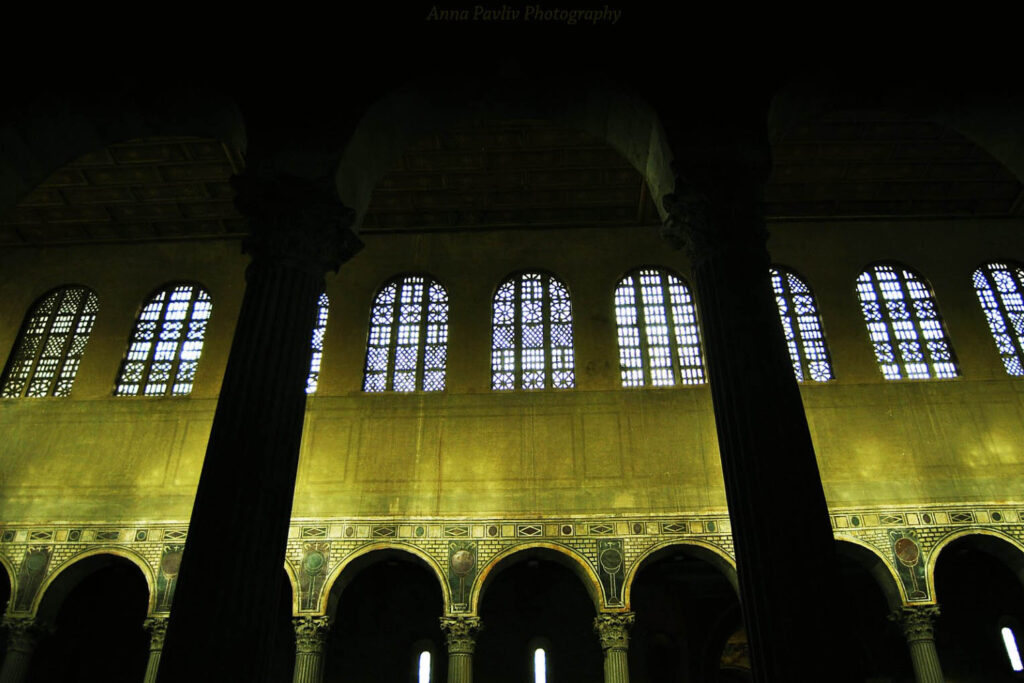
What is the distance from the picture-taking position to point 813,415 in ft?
40.1

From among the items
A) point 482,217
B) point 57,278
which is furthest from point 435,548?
point 57,278

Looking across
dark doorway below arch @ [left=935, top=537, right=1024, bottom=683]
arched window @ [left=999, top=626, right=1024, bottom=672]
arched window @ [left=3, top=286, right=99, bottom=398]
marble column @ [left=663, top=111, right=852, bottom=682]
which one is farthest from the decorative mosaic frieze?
marble column @ [left=663, top=111, right=852, bottom=682]

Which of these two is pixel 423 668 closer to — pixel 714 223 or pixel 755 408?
pixel 755 408

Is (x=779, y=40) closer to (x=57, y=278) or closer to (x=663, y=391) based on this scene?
(x=663, y=391)

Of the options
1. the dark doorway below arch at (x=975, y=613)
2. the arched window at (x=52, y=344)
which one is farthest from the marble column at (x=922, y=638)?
the arched window at (x=52, y=344)

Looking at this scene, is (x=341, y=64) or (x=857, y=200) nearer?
(x=341, y=64)

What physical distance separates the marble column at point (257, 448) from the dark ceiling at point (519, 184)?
6.26m

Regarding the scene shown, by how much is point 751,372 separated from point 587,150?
7.97 metres

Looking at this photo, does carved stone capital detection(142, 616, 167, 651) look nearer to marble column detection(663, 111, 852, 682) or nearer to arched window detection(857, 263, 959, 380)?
marble column detection(663, 111, 852, 682)

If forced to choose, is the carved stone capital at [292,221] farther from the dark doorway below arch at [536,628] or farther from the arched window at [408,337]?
the dark doorway below arch at [536,628]

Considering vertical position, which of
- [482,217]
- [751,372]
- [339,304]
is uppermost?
[482,217]

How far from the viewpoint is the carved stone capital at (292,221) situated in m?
6.20

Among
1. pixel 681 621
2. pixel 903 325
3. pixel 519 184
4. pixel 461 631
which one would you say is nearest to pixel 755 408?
pixel 461 631

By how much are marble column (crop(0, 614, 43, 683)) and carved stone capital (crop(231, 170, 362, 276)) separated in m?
8.41
